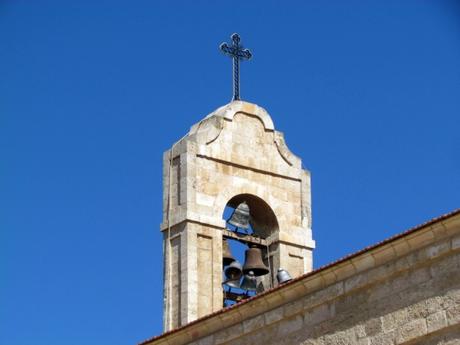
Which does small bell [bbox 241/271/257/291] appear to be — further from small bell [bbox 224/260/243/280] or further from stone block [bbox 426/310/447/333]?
stone block [bbox 426/310/447/333]

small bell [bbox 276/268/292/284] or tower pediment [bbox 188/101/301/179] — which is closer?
small bell [bbox 276/268/292/284]

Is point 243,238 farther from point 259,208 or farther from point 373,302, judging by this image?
point 373,302

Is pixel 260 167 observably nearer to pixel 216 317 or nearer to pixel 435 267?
pixel 216 317

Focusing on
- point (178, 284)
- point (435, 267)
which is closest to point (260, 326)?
point (435, 267)

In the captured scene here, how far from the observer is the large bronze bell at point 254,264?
23.0 m

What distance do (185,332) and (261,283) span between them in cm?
476

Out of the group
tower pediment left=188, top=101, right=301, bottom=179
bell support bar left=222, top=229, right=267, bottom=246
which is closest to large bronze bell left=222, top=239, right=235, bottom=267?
bell support bar left=222, top=229, right=267, bottom=246

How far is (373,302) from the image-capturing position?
16.6m

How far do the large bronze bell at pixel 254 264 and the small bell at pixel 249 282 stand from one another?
5 centimetres

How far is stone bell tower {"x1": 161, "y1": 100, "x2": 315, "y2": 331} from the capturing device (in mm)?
22812

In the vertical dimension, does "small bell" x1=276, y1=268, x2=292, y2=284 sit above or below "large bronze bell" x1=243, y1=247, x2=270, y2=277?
below

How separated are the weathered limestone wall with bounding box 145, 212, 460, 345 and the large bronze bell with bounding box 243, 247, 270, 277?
5002mm

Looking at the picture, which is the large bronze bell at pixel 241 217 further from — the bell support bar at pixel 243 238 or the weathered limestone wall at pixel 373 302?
the weathered limestone wall at pixel 373 302

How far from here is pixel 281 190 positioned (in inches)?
952
